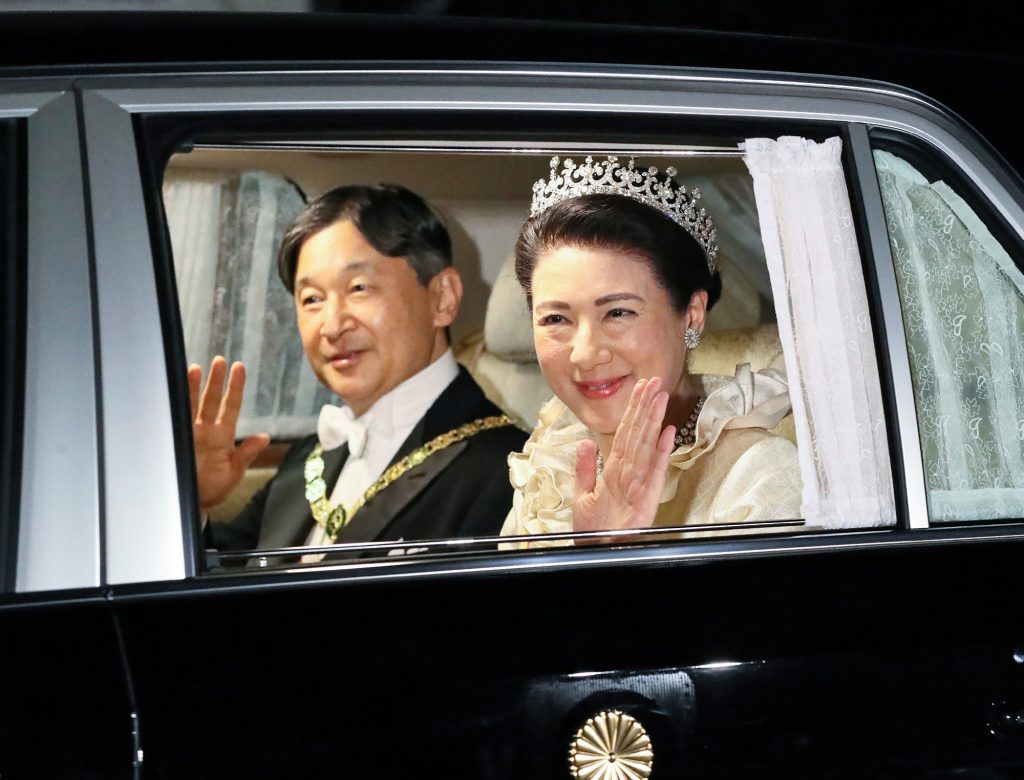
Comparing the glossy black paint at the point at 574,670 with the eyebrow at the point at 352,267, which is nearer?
the glossy black paint at the point at 574,670

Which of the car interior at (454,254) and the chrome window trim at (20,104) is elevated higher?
the car interior at (454,254)

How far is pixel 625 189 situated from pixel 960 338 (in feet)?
2.05

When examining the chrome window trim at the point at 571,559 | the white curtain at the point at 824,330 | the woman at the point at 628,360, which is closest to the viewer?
the chrome window trim at the point at 571,559

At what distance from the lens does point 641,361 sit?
2.07m

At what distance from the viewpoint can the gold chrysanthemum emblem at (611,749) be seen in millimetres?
1412

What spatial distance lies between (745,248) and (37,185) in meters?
1.37

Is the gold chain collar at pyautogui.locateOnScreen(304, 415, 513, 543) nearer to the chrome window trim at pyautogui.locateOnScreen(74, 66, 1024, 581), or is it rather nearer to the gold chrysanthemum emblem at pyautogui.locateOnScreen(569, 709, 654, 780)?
the chrome window trim at pyautogui.locateOnScreen(74, 66, 1024, 581)

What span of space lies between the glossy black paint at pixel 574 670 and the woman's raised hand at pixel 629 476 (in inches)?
10.1

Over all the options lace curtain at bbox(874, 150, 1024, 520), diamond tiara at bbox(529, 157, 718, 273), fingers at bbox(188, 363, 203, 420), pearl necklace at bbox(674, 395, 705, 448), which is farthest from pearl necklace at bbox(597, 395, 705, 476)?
fingers at bbox(188, 363, 203, 420)

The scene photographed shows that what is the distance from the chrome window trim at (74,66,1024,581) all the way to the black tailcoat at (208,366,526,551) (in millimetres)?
699

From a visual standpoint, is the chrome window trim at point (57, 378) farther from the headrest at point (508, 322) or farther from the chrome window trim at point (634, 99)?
the headrest at point (508, 322)

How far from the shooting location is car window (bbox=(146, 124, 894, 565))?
5.71ft

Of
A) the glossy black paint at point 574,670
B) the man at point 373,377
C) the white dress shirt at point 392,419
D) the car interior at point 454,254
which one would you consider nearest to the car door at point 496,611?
the glossy black paint at point 574,670

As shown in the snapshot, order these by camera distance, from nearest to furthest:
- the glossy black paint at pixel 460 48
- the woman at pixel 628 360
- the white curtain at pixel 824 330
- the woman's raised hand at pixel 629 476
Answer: the glossy black paint at pixel 460 48 → the white curtain at pixel 824 330 → the woman's raised hand at pixel 629 476 → the woman at pixel 628 360
